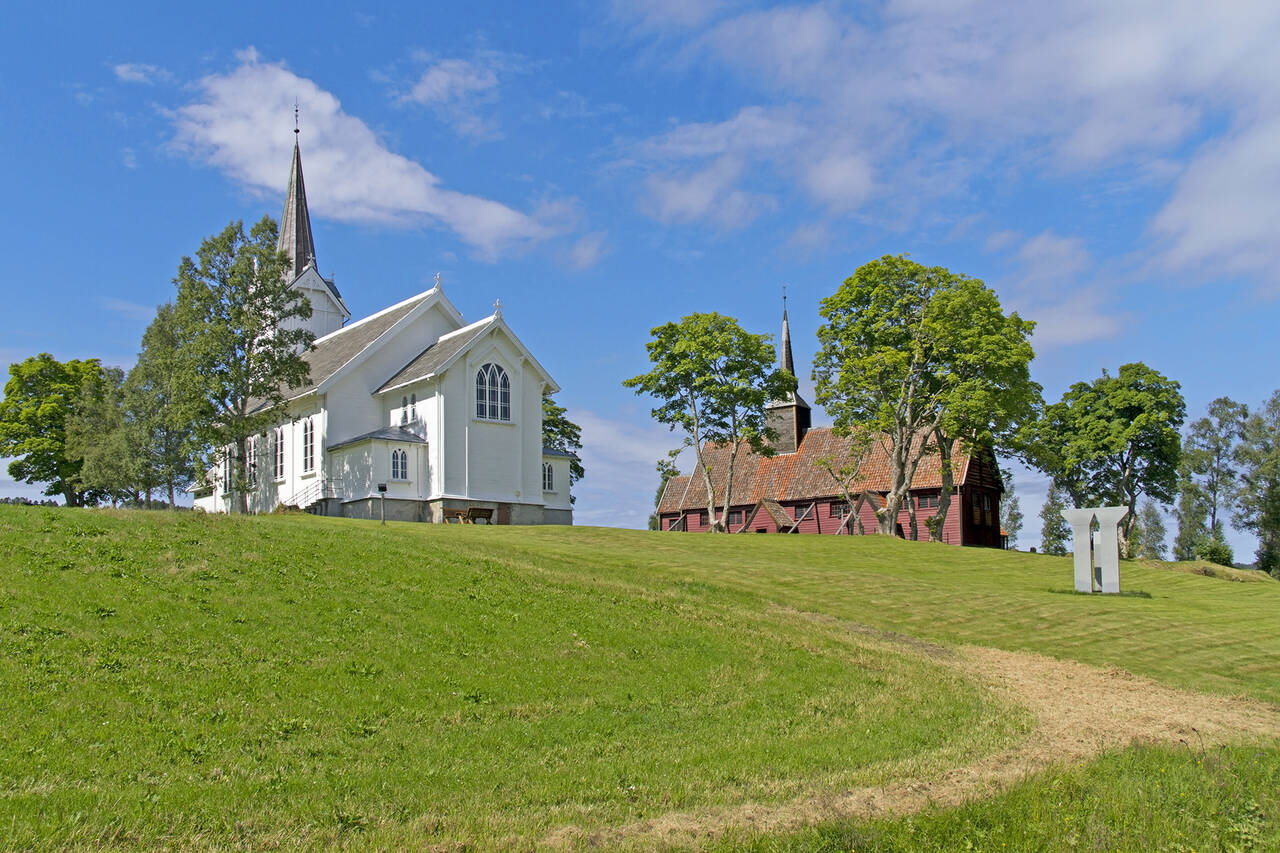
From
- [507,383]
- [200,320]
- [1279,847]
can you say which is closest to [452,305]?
A: [507,383]

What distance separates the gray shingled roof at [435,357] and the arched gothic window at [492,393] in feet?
4.53

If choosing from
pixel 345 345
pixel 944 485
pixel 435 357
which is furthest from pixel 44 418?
pixel 944 485

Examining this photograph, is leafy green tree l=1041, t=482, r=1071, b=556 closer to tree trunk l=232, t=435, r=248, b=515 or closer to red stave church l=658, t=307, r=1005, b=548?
red stave church l=658, t=307, r=1005, b=548

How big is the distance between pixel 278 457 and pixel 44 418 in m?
20.4

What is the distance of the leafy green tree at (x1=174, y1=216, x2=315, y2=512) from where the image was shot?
38.2 meters

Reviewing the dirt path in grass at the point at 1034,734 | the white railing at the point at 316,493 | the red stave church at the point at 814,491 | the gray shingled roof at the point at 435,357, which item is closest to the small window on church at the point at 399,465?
the white railing at the point at 316,493

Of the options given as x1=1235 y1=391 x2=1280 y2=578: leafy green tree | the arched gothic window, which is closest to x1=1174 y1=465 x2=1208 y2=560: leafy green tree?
x1=1235 y1=391 x2=1280 y2=578: leafy green tree

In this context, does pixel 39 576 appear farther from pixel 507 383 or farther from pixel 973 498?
pixel 973 498

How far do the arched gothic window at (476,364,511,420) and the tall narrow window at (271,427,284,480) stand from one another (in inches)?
401

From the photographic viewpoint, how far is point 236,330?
38688 mm

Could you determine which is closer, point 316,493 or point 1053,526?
point 316,493

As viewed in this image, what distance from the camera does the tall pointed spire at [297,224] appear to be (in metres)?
56.8

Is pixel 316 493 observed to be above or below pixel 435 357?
below

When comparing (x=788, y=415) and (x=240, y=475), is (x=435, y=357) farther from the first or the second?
(x=788, y=415)
